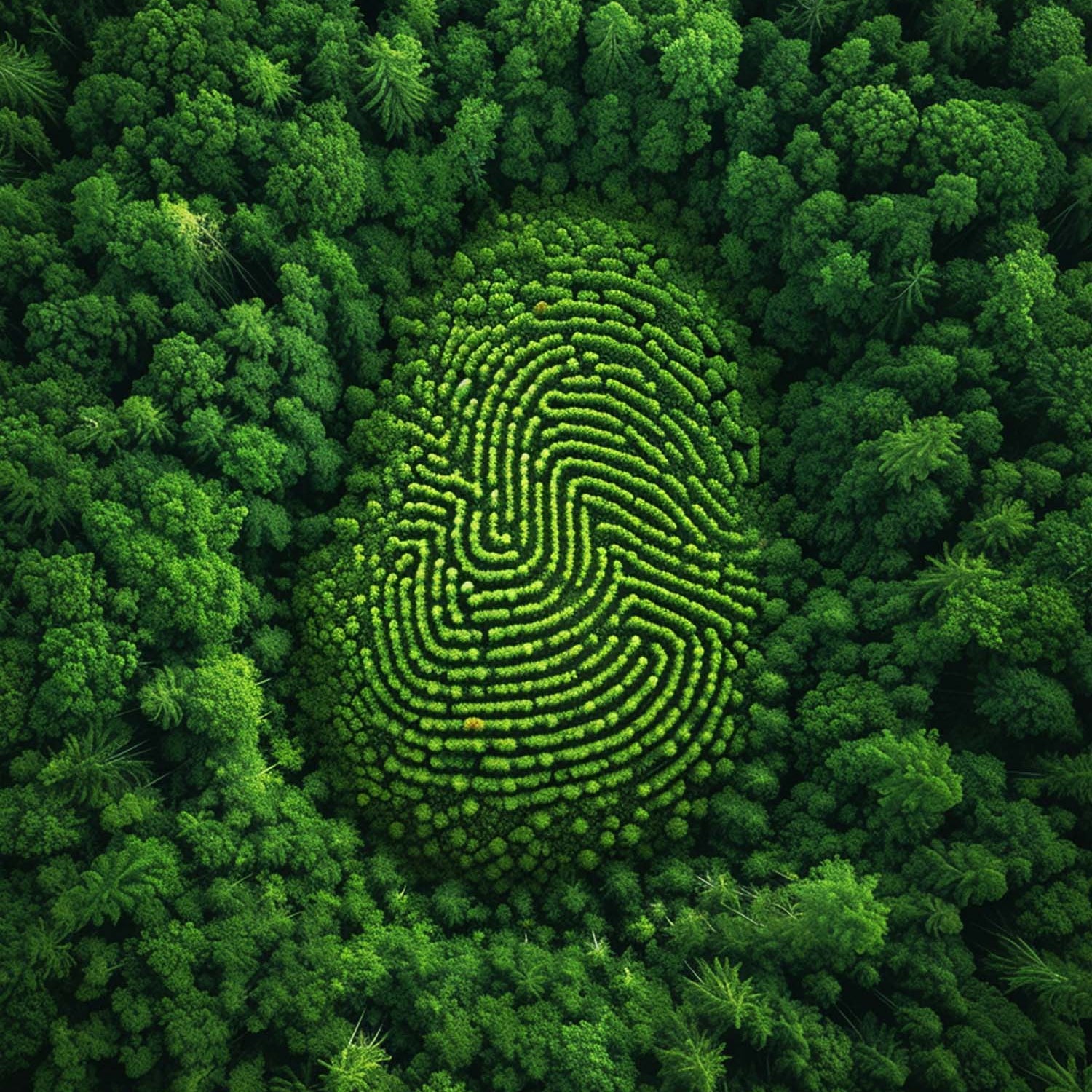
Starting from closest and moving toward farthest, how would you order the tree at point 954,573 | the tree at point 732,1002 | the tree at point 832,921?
the tree at point 732,1002 → the tree at point 832,921 → the tree at point 954,573

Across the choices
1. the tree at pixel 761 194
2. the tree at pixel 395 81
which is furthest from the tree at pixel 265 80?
the tree at pixel 761 194

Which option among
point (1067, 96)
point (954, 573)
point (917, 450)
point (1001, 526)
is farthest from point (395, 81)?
point (1001, 526)

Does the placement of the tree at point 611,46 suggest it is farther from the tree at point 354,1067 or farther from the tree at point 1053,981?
the tree at point 354,1067

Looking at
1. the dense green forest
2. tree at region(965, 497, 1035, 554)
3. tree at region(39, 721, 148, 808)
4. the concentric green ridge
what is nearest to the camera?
the dense green forest

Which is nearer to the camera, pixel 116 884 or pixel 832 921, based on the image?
pixel 116 884

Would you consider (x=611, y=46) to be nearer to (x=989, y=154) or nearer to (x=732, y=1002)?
(x=989, y=154)

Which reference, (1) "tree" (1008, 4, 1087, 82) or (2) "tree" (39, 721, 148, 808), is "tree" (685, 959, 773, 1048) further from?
(1) "tree" (1008, 4, 1087, 82)

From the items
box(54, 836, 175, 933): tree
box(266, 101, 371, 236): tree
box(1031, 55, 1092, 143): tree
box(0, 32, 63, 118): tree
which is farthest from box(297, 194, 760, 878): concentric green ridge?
box(0, 32, 63, 118): tree
